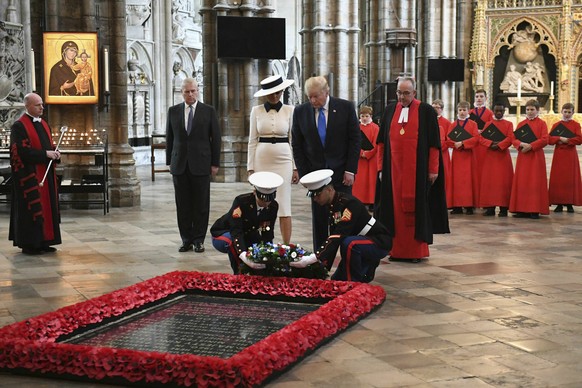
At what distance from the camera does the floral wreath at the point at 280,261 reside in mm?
6648

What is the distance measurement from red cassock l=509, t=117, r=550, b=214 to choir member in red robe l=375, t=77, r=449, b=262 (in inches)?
167

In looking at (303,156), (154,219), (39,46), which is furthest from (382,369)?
(39,46)

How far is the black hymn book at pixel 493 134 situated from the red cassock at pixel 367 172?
161 centimetres

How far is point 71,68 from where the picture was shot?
13.4 meters

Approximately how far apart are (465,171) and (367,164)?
1.47 metres

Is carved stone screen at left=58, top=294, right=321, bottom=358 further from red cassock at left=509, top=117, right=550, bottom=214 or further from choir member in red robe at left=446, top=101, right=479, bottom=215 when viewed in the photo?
choir member in red robe at left=446, top=101, right=479, bottom=215

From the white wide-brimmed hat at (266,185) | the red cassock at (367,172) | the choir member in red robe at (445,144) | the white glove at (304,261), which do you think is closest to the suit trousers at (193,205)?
the white wide-brimmed hat at (266,185)

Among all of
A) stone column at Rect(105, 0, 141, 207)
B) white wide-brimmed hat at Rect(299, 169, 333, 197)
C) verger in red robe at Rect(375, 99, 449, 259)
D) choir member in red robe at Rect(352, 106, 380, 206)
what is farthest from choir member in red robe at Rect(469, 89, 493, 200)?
white wide-brimmed hat at Rect(299, 169, 333, 197)

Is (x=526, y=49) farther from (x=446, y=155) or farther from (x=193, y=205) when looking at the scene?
(x=193, y=205)

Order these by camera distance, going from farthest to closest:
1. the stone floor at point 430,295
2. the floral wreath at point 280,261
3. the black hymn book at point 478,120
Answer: the black hymn book at point 478,120 → the floral wreath at point 280,261 → the stone floor at point 430,295

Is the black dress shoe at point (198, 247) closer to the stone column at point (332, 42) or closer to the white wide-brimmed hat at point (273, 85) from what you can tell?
the white wide-brimmed hat at point (273, 85)

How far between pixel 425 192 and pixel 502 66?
86.3 feet

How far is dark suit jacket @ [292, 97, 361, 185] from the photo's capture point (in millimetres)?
8094

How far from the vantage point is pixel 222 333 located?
5.68m
